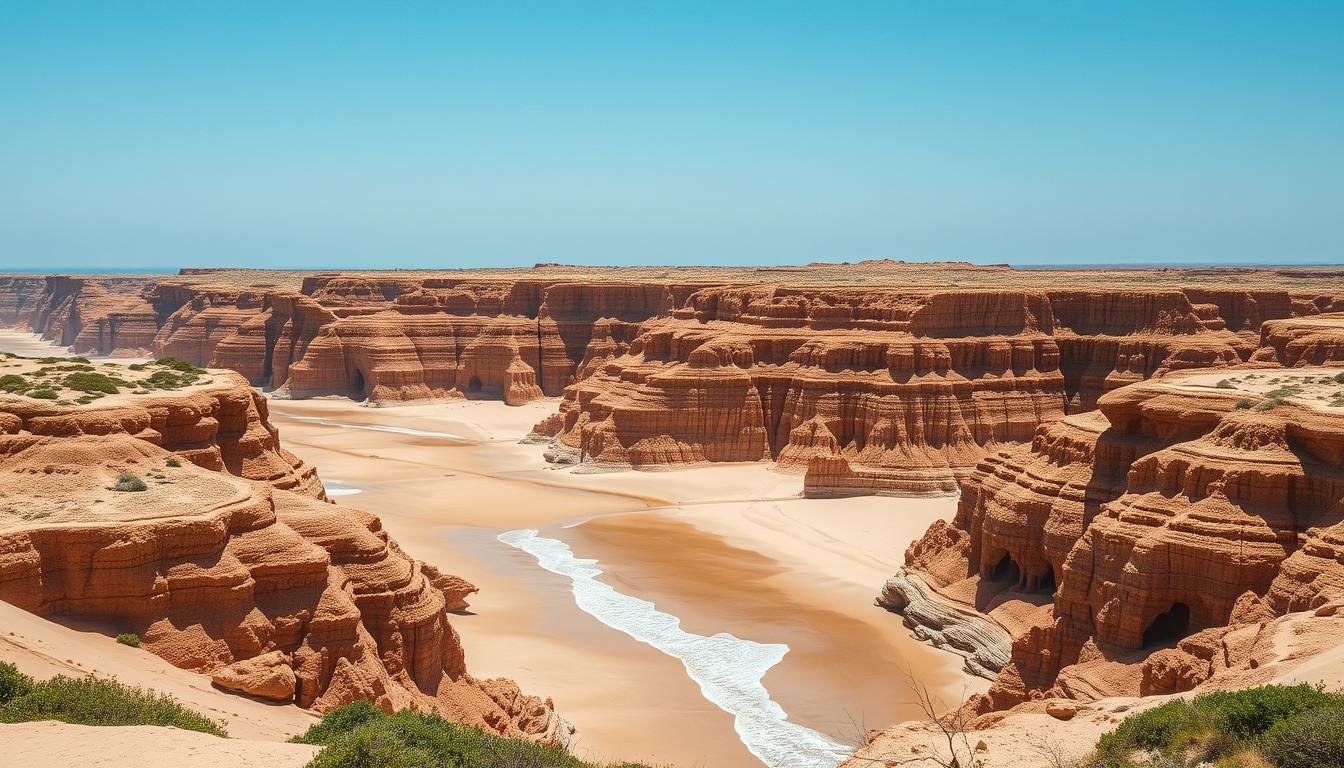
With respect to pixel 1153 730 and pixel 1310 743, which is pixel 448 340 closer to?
pixel 1153 730

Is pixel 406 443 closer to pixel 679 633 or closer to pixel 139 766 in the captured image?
pixel 679 633

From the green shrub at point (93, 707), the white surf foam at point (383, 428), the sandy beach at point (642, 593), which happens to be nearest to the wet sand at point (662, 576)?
the sandy beach at point (642, 593)

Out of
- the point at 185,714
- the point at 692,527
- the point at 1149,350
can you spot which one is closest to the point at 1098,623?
the point at 185,714

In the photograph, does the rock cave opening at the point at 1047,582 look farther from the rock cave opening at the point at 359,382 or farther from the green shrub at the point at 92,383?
→ the rock cave opening at the point at 359,382

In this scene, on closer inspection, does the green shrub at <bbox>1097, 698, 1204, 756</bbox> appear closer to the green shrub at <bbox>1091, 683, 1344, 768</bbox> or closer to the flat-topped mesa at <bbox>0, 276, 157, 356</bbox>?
the green shrub at <bbox>1091, 683, 1344, 768</bbox>

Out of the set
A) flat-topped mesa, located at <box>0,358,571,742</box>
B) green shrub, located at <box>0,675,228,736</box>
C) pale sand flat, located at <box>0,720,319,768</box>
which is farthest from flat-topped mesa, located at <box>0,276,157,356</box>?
pale sand flat, located at <box>0,720,319,768</box>

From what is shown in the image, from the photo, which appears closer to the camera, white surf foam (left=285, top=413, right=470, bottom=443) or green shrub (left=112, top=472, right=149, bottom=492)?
green shrub (left=112, top=472, right=149, bottom=492)
